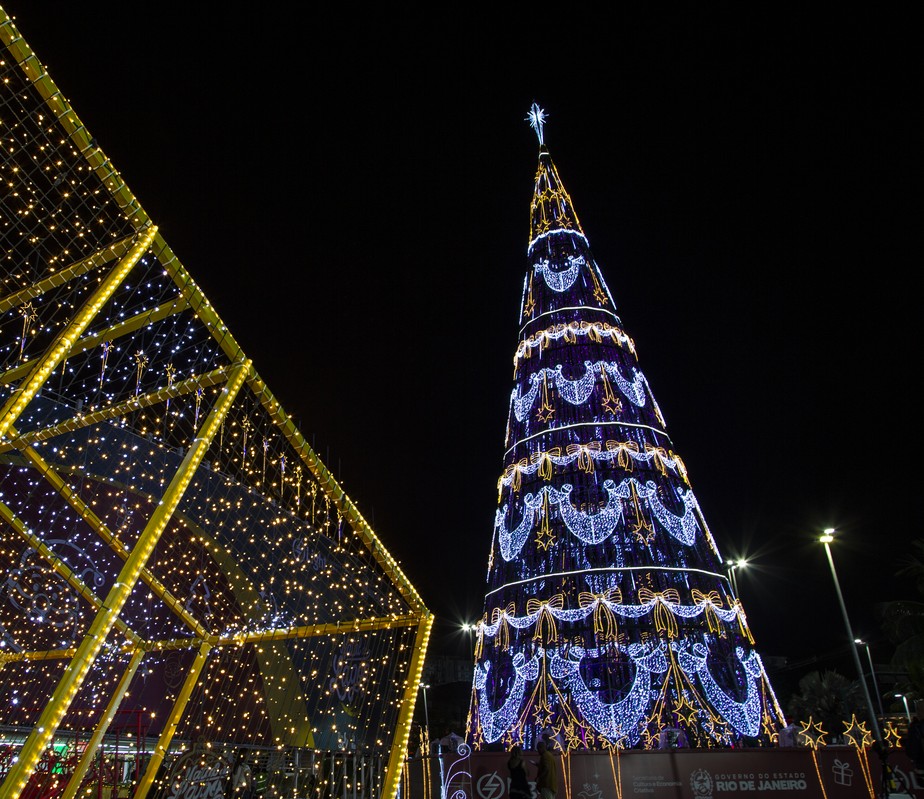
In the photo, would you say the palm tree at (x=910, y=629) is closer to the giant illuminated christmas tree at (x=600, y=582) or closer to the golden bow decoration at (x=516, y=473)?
the giant illuminated christmas tree at (x=600, y=582)

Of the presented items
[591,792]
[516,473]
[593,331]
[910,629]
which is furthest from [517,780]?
[910,629]

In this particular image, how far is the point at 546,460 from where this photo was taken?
52.1ft

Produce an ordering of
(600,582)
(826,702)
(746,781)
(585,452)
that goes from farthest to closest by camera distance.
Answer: (826,702) < (585,452) < (600,582) < (746,781)

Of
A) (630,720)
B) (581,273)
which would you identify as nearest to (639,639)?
(630,720)

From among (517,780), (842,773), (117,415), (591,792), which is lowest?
(517,780)

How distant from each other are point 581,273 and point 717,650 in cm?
1038

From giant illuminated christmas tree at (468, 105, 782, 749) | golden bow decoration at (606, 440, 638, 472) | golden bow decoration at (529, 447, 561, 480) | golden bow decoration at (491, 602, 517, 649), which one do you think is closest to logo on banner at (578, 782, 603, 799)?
giant illuminated christmas tree at (468, 105, 782, 749)

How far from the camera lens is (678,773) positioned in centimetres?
921

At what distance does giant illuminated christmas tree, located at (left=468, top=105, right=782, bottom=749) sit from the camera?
520 inches

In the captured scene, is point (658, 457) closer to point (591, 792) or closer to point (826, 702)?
point (591, 792)

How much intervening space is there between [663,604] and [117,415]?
10.8m

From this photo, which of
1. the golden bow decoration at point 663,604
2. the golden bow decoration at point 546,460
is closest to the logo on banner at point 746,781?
the golden bow decoration at point 663,604

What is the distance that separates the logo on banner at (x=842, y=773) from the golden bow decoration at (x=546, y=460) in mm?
7833

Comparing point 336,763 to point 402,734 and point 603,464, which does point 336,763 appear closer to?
point 402,734
